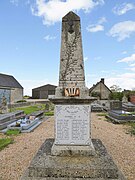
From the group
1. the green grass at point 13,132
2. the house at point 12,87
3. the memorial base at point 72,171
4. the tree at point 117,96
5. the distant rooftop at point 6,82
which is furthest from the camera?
the house at point 12,87

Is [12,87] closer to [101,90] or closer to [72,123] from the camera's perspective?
[101,90]

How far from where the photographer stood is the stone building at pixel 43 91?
61722 mm

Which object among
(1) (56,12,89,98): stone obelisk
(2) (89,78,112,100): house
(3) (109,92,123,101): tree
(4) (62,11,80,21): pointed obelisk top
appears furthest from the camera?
(2) (89,78,112,100): house

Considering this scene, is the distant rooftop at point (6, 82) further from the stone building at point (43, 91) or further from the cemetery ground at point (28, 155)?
the cemetery ground at point (28, 155)

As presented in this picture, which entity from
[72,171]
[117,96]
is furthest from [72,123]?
[117,96]

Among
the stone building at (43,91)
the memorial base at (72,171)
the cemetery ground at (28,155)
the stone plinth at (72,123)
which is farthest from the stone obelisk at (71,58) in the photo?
the stone building at (43,91)

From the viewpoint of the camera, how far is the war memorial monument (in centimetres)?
328

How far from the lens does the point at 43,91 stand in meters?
62.0

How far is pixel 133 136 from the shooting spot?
8.28 metres

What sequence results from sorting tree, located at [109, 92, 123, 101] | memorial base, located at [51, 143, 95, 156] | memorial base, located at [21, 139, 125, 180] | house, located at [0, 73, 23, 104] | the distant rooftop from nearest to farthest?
memorial base, located at [21, 139, 125, 180] → memorial base, located at [51, 143, 95, 156] → tree, located at [109, 92, 123, 101] → the distant rooftop → house, located at [0, 73, 23, 104]

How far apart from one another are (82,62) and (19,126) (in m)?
6.67

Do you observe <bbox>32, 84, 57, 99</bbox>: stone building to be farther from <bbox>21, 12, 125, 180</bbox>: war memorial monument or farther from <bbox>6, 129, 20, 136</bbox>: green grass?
<bbox>21, 12, 125, 180</bbox>: war memorial monument

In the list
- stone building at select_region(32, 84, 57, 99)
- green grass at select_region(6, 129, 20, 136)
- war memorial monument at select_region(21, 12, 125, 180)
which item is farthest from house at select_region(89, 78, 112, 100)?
war memorial monument at select_region(21, 12, 125, 180)

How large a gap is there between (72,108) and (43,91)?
192 feet
